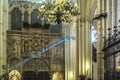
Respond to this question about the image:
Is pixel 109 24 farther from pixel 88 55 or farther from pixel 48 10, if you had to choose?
pixel 88 55

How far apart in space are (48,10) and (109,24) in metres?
7.15

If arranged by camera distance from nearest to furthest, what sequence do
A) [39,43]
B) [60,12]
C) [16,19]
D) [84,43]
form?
1. [60,12]
2. [84,43]
3. [39,43]
4. [16,19]

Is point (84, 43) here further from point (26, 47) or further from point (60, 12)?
point (60, 12)

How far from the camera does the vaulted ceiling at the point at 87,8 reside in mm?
35156

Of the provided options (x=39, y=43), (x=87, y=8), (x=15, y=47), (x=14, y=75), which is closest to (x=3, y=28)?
(x=15, y=47)

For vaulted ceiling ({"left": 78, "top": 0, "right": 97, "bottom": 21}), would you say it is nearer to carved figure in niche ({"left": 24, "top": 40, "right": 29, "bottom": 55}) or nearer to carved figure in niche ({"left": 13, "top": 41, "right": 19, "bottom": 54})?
carved figure in niche ({"left": 24, "top": 40, "right": 29, "bottom": 55})

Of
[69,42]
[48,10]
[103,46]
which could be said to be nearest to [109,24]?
[103,46]

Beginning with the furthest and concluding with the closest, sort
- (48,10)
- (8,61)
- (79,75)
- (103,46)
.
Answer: (8,61)
(79,75)
(103,46)
(48,10)

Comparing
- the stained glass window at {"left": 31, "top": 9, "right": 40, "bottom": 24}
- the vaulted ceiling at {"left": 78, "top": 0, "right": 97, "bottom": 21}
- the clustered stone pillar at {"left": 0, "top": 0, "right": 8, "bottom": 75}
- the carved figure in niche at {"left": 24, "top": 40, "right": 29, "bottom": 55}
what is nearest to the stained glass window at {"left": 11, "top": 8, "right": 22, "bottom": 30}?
the clustered stone pillar at {"left": 0, "top": 0, "right": 8, "bottom": 75}

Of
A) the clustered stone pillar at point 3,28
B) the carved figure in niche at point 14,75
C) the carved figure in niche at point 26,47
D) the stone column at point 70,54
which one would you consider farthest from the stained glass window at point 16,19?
the stone column at point 70,54

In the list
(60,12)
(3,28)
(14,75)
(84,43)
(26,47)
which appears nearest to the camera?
(60,12)

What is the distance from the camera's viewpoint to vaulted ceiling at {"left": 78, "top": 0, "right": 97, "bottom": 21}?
115 ft

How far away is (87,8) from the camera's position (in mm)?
35438

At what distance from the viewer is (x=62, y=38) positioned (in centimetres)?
4228
